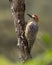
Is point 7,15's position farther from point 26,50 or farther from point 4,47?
point 26,50

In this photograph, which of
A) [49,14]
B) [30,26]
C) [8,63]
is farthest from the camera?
[49,14]

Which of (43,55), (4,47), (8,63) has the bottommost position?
(4,47)

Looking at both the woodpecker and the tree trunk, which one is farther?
the woodpecker

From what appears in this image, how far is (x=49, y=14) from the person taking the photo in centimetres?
592

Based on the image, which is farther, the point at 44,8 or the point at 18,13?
the point at 44,8

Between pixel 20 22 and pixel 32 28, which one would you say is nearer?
pixel 20 22

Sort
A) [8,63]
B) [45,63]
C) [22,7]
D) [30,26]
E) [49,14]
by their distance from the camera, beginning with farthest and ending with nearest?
[49,14] → [30,26] → [22,7] → [8,63] → [45,63]

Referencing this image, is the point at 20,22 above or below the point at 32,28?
above

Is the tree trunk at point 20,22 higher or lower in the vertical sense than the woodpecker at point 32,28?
higher

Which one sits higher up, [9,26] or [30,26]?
[30,26]

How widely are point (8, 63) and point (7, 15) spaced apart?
4926 mm

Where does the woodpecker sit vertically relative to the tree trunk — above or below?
below

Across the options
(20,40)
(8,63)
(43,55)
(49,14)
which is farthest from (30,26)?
(49,14)

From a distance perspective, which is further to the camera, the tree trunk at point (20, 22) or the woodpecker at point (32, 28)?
the woodpecker at point (32, 28)
